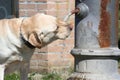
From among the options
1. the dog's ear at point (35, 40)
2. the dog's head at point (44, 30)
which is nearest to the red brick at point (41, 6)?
the dog's head at point (44, 30)

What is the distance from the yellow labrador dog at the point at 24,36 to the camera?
4.39 metres

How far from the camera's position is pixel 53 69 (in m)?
7.45

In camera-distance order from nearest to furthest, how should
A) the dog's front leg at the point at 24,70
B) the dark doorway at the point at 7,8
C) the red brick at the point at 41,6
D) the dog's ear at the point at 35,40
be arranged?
the dog's ear at the point at 35,40, the dog's front leg at the point at 24,70, the red brick at the point at 41,6, the dark doorway at the point at 7,8

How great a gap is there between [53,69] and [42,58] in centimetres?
24

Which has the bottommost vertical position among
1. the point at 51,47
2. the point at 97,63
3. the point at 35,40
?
the point at 51,47

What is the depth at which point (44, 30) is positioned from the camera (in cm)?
439

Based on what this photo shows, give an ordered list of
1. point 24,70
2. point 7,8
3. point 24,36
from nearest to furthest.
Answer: point 24,36 < point 24,70 < point 7,8

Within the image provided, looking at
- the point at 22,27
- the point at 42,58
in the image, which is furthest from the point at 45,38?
the point at 42,58

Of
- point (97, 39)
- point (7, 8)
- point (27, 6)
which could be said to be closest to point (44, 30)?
point (97, 39)

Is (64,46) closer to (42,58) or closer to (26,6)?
(42,58)

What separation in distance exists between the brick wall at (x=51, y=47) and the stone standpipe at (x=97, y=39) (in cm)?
295

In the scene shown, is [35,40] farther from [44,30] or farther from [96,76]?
[96,76]

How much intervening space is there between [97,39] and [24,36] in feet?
2.24

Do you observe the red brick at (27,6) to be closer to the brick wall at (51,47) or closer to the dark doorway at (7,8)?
the brick wall at (51,47)
